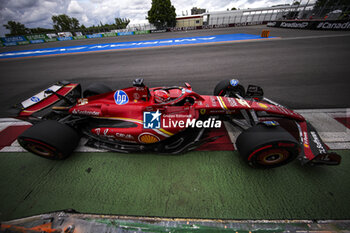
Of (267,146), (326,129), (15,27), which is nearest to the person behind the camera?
(267,146)

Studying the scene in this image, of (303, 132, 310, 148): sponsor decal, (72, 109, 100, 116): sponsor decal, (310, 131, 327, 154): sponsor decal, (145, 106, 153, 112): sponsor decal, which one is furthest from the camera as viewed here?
(72, 109, 100, 116): sponsor decal

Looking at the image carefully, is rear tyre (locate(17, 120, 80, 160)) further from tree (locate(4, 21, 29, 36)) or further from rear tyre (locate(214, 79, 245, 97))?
tree (locate(4, 21, 29, 36))

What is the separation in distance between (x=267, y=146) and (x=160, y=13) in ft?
149

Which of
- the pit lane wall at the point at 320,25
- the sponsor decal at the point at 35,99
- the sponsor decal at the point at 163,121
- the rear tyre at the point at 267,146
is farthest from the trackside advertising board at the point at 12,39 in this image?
the pit lane wall at the point at 320,25

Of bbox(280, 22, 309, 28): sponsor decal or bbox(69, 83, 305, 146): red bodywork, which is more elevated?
bbox(280, 22, 309, 28): sponsor decal

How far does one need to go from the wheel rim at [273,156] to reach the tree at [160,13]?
4316 centimetres

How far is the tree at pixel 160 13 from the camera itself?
121ft

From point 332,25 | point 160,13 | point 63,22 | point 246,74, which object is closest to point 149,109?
point 246,74

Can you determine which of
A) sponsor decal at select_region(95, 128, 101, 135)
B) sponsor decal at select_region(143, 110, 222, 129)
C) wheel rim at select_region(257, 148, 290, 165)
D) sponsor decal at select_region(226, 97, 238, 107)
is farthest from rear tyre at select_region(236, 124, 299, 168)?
sponsor decal at select_region(95, 128, 101, 135)

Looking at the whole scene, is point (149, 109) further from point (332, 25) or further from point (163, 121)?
point (332, 25)

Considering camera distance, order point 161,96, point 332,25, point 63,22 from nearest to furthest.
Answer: point 161,96
point 332,25
point 63,22

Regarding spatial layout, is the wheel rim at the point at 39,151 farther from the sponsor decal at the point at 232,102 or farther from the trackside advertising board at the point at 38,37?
the trackside advertising board at the point at 38,37

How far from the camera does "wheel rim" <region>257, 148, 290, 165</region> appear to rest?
202 cm

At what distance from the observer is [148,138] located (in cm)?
252
